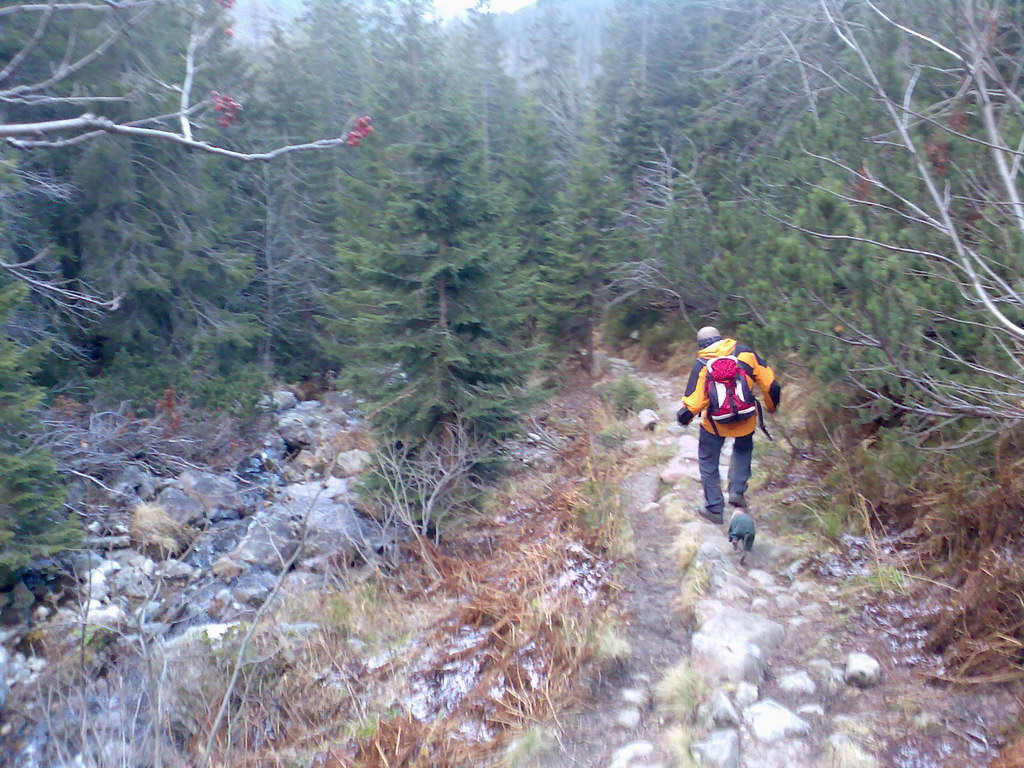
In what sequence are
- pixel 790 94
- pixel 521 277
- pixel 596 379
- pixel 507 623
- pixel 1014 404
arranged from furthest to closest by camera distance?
pixel 596 379, pixel 790 94, pixel 521 277, pixel 507 623, pixel 1014 404

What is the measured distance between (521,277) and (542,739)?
323 inches

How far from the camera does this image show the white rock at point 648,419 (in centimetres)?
1160

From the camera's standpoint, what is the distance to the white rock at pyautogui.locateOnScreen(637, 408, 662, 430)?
11.6 meters

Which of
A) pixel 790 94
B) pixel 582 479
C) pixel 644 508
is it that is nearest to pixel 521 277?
pixel 582 479

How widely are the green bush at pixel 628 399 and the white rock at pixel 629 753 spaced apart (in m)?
9.04

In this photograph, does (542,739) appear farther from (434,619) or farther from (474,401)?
(474,401)

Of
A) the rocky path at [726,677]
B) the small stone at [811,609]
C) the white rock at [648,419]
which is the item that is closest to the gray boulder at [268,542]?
the rocky path at [726,677]

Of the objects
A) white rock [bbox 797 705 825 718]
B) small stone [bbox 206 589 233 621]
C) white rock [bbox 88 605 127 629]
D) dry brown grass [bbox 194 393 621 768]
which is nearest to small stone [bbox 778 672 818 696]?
white rock [bbox 797 705 825 718]

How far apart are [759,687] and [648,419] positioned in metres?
7.71

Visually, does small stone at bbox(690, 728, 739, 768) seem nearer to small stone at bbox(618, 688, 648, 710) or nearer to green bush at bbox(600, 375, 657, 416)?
small stone at bbox(618, 688, 648, 710)

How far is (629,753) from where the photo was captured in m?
3.91

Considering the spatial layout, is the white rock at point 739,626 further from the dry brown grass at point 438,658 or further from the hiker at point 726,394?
the hiker at point 726,394

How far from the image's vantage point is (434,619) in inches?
242

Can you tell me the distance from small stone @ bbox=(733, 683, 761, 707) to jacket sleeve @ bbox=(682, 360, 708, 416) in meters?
Answer: 2.32
